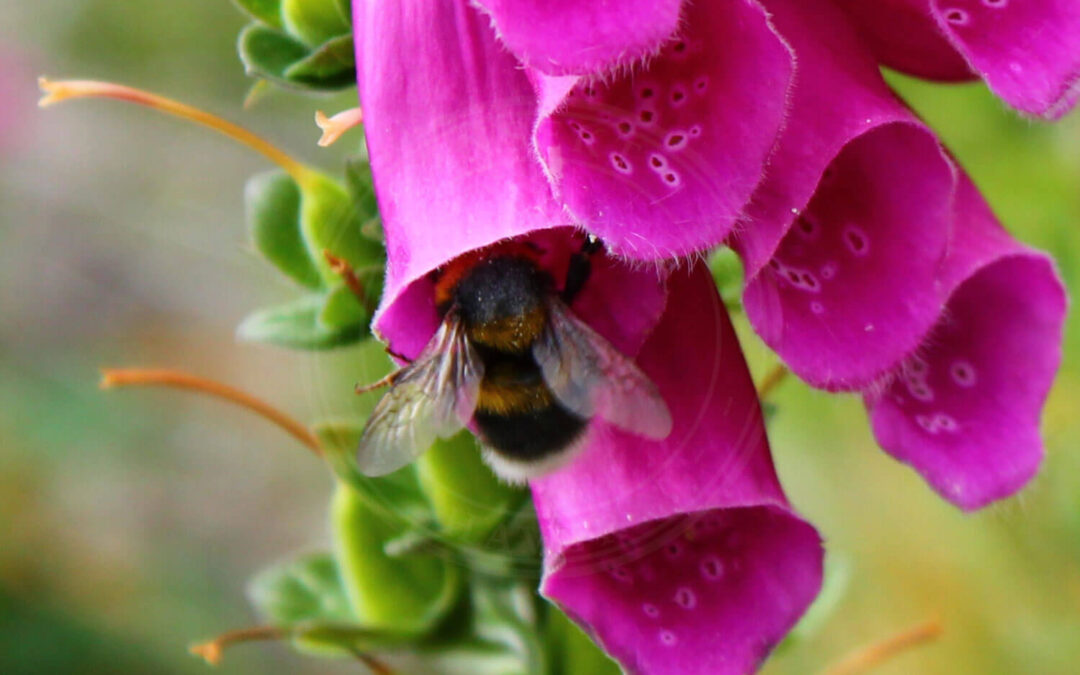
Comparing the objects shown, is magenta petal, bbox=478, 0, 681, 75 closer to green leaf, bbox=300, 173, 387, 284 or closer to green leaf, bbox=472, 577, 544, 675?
green leaf, bbox=300, 173, 387, 284

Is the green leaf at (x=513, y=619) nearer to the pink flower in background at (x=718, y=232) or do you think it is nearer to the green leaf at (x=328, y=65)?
the pink flower in background at (x=718, y=232)

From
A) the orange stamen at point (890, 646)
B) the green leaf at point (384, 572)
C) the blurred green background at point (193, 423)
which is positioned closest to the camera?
the green leaf at point (384, 572)

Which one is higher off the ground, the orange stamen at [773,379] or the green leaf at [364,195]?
the green leaf at [364,195]

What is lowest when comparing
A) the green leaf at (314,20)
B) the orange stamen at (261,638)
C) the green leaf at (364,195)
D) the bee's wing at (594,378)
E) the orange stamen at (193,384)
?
the orange stamen at (261,638)

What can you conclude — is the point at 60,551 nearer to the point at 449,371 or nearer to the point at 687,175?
the point at 449,371

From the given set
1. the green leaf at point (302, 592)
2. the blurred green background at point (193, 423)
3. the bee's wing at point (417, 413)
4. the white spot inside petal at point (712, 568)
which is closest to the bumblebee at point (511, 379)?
the bee's wing at point (417, 413)

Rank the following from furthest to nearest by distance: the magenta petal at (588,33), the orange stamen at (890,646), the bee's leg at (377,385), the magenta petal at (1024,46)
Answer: the orange stamen at (890,646) < the bee's leg at (377,385) < the magenta petal at (1024,46) < the magenta petal at (588,33)
